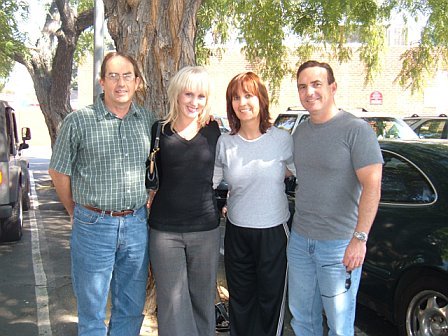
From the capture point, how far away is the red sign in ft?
81.3

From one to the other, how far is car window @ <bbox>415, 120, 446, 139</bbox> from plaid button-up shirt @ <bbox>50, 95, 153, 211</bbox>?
11.9 meters

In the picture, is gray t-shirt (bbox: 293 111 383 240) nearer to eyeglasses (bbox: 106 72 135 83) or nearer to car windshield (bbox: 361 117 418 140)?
eyeglasses (bbox: 106 72 135 83)

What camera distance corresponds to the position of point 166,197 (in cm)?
296

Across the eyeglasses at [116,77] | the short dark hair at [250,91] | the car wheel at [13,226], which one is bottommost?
the car wheel at [13,226]

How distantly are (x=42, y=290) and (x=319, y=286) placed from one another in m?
3.35

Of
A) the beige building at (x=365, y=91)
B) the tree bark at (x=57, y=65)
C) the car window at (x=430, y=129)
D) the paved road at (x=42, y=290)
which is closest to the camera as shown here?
the paved road at (x=42, y=290)

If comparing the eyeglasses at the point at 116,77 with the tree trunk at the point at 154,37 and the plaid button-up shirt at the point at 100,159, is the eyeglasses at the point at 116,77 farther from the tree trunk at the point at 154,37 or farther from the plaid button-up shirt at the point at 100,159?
the tree trunk at the point at 154,37

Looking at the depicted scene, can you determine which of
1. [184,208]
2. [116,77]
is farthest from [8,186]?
[184,208]

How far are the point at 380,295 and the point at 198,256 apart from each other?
70.1 inches

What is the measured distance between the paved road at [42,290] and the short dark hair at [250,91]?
5.91ft

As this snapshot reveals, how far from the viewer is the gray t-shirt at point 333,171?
274 cm

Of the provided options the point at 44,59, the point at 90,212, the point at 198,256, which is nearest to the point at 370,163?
the point at 198,256

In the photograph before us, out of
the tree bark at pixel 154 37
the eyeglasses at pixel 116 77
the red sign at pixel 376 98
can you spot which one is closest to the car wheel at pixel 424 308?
the tree bark at pixel 154 37

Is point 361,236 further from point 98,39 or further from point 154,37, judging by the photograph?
point 98,39
